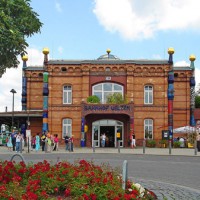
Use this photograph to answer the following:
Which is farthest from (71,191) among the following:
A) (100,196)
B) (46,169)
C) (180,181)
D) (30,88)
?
(30,88)

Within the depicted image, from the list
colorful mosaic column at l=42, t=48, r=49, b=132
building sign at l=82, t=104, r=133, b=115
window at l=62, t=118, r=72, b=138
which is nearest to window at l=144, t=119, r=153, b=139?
building sign at l=82, t=104, r=133, b=115

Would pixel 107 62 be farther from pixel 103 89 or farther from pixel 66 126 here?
pixel 66 126

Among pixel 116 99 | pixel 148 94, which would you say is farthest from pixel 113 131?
pixel 148 94

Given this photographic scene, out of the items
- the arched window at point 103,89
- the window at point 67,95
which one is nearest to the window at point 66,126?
the window at point 67,95

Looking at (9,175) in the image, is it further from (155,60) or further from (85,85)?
(155,60)

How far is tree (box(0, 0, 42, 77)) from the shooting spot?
8.36 meters

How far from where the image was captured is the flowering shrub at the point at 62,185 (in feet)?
23.8

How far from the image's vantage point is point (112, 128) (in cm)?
4475

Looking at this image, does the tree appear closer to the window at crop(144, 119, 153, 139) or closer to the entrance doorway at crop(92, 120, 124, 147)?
the entrance doorway at crop(92, 120, 124, 147)

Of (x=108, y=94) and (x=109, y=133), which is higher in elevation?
(x=108, y=94)

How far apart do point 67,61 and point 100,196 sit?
3792 centimetres

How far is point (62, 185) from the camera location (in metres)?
8.90

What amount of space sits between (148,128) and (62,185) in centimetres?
3570

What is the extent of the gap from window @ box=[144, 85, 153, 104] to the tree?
35.3 metres
